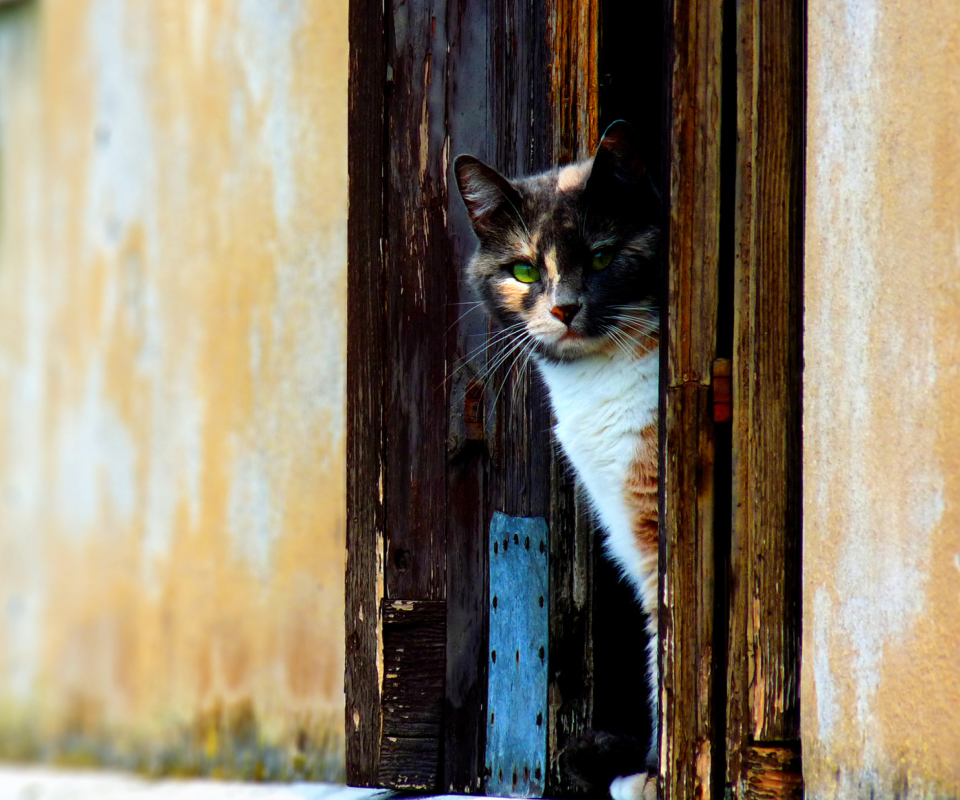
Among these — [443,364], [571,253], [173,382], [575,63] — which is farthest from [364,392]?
[173,382]

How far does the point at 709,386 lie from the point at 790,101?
0.48m

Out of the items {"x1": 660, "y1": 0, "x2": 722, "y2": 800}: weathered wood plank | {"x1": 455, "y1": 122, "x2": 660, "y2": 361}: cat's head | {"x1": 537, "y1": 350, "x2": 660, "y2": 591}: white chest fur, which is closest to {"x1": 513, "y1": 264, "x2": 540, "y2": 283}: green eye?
{"x1": 455, "y1": 122, "x2": 660, "y2": 361}: cat's head

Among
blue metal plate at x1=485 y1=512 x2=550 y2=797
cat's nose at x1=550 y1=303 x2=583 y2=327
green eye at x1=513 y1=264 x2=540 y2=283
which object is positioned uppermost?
green eye at x1=513 y1=264 x2=540 y2=283

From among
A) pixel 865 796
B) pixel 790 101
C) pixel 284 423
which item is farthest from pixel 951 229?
pixel 284 423

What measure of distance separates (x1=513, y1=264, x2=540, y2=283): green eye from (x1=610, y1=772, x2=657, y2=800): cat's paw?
43.5 inches

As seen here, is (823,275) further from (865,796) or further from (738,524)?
(865,796)

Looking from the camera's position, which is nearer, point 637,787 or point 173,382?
point 637,787

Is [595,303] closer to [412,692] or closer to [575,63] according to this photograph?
[575,63]

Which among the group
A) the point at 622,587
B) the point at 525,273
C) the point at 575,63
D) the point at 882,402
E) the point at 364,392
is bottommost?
the point at 622,587

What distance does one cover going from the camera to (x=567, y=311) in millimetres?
2617

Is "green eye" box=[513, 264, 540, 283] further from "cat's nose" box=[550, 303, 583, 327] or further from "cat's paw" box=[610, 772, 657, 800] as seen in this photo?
"cat's paw" box=[610, 772, 657, 800]

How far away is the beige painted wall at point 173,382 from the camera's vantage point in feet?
13.9

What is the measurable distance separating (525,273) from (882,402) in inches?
47.5

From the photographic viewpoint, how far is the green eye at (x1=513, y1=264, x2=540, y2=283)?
2777 mm
